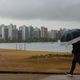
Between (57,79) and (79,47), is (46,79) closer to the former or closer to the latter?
(57,79)

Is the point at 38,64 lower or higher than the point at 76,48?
lower

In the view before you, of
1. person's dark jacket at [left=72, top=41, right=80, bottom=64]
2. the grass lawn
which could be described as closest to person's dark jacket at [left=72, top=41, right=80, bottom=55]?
person's dark jacket at [left=72, top=41, right=80, bottom=64]

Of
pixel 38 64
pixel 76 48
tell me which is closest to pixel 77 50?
pixel 76 48

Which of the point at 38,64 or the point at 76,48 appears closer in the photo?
the point at 76,48

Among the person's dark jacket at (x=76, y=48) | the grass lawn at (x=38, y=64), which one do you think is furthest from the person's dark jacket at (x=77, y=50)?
the grass lawn at (x=38, y=64)

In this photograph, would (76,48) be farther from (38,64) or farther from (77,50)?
(38,64)

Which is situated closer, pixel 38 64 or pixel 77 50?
pixel 77 50

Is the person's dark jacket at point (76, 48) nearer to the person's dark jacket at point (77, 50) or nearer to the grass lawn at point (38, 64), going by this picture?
the person's dark jacket at point (77, 50)

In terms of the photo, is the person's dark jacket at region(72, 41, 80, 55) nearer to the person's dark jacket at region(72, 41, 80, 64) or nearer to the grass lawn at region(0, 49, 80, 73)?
the person's dark jacket at region(72, 41, 80, 64)

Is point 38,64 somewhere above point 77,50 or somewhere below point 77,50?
below

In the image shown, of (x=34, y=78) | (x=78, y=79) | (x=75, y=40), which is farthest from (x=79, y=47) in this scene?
(x=34, y=78)

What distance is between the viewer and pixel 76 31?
14.1 meters

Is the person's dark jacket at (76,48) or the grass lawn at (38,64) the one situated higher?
the person's dark jacket at (76,48)

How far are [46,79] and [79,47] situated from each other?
68.7 inches
